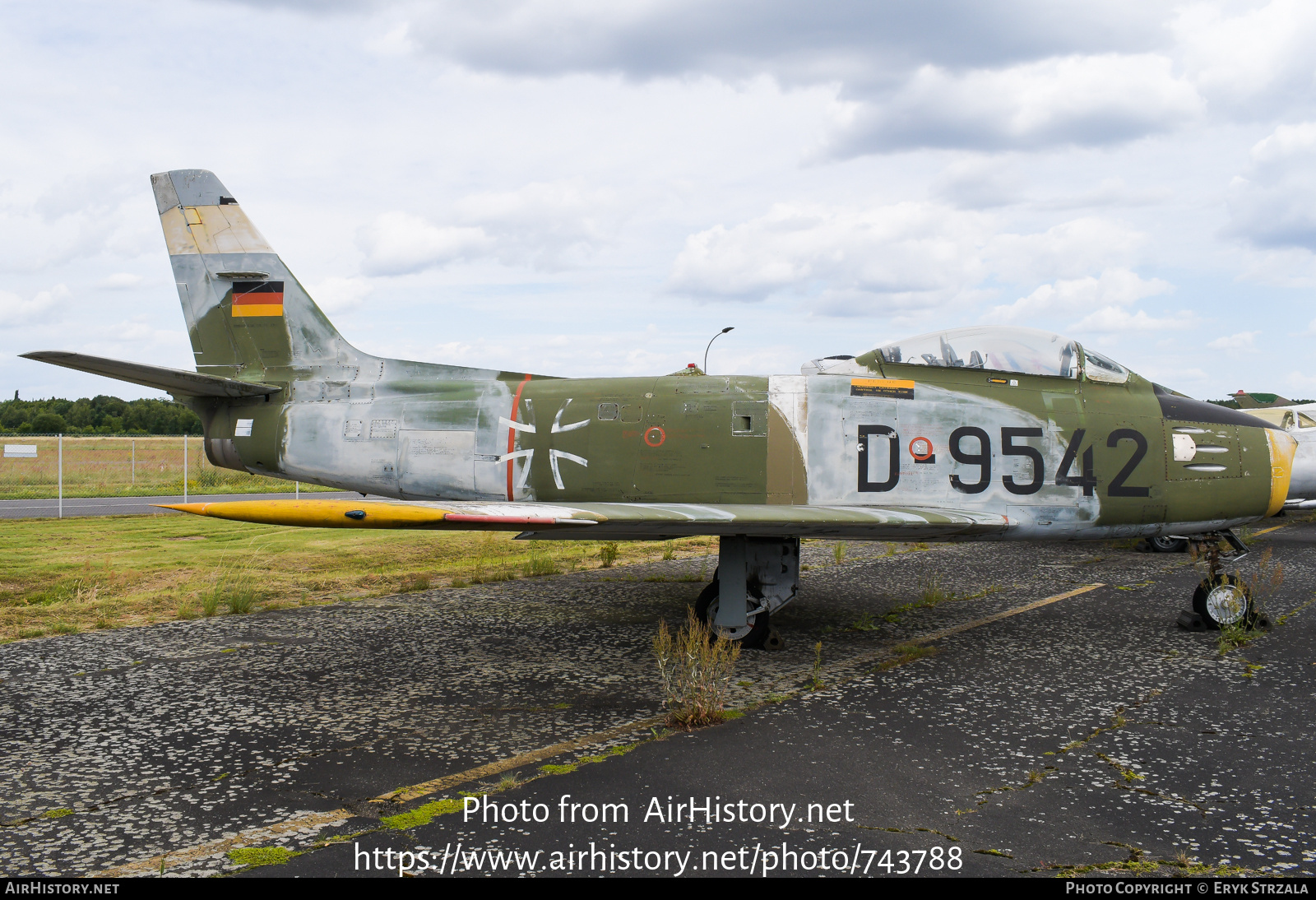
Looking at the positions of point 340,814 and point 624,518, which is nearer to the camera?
point 340,814

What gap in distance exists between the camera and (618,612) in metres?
8.88

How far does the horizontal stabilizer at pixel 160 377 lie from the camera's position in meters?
7.08

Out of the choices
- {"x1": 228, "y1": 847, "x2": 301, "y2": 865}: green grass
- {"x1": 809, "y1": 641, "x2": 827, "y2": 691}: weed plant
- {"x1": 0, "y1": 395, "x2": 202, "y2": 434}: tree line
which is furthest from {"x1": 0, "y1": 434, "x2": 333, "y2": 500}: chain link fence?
{"x1": 0, "y1": 395, "x2": 202, "y2": 434}: tree line

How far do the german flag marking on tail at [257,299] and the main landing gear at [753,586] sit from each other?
5744 mm

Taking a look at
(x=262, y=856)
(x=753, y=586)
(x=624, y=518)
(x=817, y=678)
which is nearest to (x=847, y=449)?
(x=753, y=586)

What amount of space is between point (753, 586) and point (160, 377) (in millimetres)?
6199

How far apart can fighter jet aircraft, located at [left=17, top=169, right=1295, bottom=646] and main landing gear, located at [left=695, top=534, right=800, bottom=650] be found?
0.02m

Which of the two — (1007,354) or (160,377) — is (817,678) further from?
(160,377)

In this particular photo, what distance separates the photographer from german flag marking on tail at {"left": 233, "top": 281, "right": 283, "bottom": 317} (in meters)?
9.05

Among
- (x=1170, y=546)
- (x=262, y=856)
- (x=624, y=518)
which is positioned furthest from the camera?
(x=1170, y=546)

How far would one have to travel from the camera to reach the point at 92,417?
78062 millimetres

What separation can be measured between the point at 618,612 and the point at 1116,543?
413 inches

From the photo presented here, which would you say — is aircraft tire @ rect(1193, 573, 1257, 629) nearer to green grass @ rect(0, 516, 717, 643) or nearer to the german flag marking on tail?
green grass @ rect(0, 516, 717, 643)

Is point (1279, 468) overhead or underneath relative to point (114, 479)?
overhead
